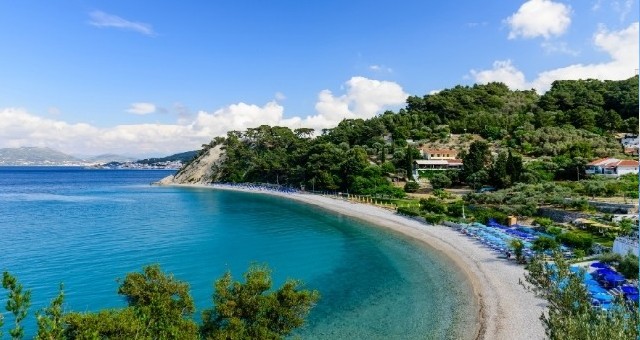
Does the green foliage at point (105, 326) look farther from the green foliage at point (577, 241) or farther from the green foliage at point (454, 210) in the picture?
the green foliage at point (454, 210)

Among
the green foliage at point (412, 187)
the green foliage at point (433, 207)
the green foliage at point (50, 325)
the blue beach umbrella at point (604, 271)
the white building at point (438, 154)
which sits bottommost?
the blue beach umbrella at point (604, 271)

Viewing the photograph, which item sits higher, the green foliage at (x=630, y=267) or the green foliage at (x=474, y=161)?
the green foliage at (x=474, y=161)

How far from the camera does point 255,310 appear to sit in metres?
16.0

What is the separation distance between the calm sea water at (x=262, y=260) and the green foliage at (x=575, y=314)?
705 cm

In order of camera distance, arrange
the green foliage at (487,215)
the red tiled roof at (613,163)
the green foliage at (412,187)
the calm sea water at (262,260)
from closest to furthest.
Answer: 1. the calm sea water at (262,260)
2. the green foliage at (487,215)
3. the red tiled roof at (613,163)
4. the green foliage at (412,187)

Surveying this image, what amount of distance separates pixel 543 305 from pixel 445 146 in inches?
3147

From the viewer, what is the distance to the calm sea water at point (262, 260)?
24.4 m

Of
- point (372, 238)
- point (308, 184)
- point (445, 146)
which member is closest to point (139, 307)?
point (372, 238)

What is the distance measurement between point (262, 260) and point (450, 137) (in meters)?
78.0

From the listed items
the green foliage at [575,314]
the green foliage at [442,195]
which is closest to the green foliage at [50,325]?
the green foliage at [575,314]

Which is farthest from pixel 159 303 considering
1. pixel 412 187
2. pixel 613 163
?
pixel 613 163

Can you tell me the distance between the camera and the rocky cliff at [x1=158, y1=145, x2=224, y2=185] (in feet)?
482

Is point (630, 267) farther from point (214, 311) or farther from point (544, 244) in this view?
point (214, 311)

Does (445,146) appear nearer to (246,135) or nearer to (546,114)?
(546,114)
